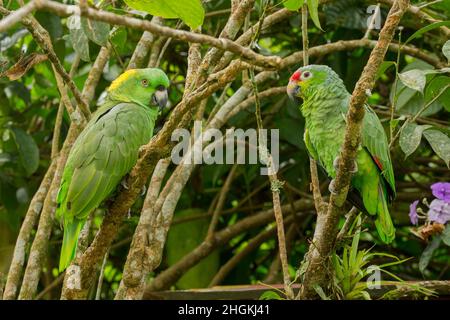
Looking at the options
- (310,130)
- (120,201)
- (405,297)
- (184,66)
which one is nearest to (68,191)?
(120,201)

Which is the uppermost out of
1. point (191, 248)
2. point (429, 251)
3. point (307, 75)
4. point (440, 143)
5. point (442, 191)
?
point (307, 75)

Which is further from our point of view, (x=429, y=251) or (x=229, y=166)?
(x=229, y=166)

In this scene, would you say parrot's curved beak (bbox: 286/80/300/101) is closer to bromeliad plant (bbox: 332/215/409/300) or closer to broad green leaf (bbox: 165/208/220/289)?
bromeliad plant (bbox: 332/215/409/300)

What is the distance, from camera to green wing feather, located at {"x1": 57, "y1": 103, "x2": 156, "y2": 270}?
2.40 m

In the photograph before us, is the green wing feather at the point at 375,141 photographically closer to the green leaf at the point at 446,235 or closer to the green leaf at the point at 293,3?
the green leaf at the point at 446,235

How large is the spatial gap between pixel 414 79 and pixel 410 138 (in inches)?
8.7

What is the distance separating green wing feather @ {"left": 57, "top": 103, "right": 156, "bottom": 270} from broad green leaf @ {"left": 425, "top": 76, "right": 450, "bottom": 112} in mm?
962

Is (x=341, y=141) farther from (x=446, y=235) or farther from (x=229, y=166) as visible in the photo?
(x=229, y=166)

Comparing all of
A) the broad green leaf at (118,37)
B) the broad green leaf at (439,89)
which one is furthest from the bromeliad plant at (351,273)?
the broad green leaf at (118,37)

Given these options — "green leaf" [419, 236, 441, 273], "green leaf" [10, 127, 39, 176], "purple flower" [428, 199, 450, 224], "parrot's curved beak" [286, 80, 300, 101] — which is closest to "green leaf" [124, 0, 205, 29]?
"parrot's curved beak" [286, 80, 300, 101]

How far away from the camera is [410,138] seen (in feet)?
7.50

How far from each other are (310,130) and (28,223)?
1.09 metres

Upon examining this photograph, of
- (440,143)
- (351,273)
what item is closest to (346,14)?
(440,143)
